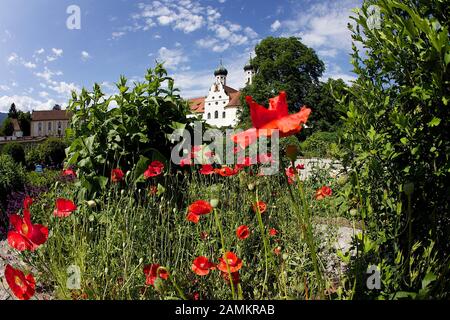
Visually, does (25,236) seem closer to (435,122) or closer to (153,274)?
(153,274)

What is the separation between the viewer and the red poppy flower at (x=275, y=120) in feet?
3.77

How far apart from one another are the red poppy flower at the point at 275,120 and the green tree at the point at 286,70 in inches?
1224

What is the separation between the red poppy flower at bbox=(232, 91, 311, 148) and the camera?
1.15m

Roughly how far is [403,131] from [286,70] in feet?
109

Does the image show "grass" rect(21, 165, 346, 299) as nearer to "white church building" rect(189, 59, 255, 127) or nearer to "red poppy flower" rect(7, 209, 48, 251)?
"red poppy flower" rect(7, 209, 48, 251)

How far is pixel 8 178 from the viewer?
6.04 metres

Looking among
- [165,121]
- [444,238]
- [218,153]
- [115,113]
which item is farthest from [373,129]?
[115,113]

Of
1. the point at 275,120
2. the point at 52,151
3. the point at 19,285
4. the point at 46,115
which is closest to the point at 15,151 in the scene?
the point at 52,151

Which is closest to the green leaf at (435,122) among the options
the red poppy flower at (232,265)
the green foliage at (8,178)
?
the red poppy flower at (232,265)

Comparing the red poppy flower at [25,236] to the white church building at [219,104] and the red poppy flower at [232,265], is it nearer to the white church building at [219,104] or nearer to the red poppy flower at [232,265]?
the red poppy flower at [232,265]

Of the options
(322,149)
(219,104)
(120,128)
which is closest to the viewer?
(120,128)

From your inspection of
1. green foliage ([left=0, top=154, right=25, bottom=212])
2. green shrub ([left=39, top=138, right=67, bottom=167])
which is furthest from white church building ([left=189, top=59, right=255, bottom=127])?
green foliage ([left=0, top=154, right=25, bottom=212])
